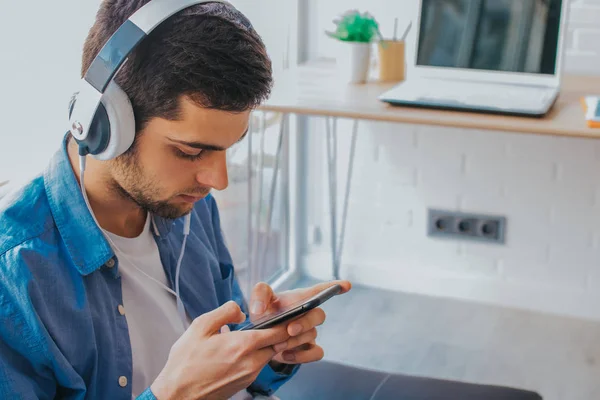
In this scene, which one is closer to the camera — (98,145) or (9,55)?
(98,145)

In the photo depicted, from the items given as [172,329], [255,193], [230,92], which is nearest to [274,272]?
[255,193]

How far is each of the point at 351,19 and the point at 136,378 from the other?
1388mm

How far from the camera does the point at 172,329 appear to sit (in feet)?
3.62

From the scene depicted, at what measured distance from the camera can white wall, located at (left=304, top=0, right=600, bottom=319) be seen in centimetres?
240

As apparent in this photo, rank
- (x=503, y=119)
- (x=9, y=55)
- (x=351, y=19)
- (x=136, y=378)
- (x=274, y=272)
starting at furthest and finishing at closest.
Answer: (x=274, y=272)
(x=351, y=19)
(x=503, y=119)
(x=9, y=55)
(x=136, y=378)

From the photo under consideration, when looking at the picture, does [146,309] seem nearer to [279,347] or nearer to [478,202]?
[279,347]

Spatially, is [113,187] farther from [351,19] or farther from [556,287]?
[556,287]

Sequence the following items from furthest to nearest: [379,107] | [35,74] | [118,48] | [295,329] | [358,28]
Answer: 1. [358,28]
2. [379,107]
3. [35,74]
4. [295,329]
5. [118,48]

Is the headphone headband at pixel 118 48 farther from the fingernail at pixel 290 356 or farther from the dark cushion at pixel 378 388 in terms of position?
the dark cushion at pixel 378 388

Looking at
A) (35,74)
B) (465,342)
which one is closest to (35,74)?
(35,74)

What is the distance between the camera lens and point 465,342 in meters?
2.32

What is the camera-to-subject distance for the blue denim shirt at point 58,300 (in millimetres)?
887

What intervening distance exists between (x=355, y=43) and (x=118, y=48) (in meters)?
1.36

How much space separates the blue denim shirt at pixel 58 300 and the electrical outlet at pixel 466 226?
5.43ft
